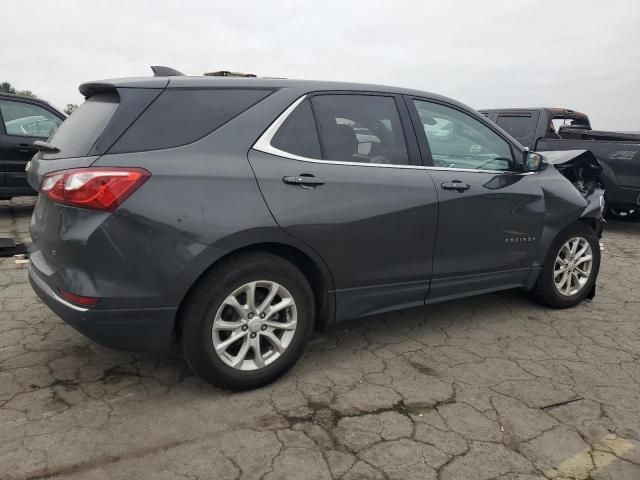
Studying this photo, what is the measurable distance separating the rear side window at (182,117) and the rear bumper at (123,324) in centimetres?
75

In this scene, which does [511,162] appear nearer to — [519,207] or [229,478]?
[519,207]

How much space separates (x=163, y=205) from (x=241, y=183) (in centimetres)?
40

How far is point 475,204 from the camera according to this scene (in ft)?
11.3

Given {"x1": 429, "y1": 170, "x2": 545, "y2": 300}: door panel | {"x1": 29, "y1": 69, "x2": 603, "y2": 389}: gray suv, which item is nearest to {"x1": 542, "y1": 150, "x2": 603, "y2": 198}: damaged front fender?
{"x1": 429, "y1": 170, "x2": 545, "y2": 300}: door panel

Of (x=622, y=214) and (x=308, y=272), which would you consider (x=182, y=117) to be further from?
(x=622, y=214)

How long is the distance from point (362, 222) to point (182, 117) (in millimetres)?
1116

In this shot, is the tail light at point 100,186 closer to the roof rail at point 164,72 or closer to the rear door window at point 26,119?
the roof rail at point 164,72

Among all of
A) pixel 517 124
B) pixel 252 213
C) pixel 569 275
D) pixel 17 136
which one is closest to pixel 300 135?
pixel 252 213

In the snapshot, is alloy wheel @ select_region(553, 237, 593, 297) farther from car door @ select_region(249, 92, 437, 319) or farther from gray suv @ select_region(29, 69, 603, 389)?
car door @ select_region(249, 92, 437, 319)

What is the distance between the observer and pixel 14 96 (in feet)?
22.7

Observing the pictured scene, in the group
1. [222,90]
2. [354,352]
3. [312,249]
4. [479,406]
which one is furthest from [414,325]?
[222,90]

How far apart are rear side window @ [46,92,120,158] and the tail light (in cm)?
16

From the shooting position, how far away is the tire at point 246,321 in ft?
8.27

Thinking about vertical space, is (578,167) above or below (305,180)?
above
